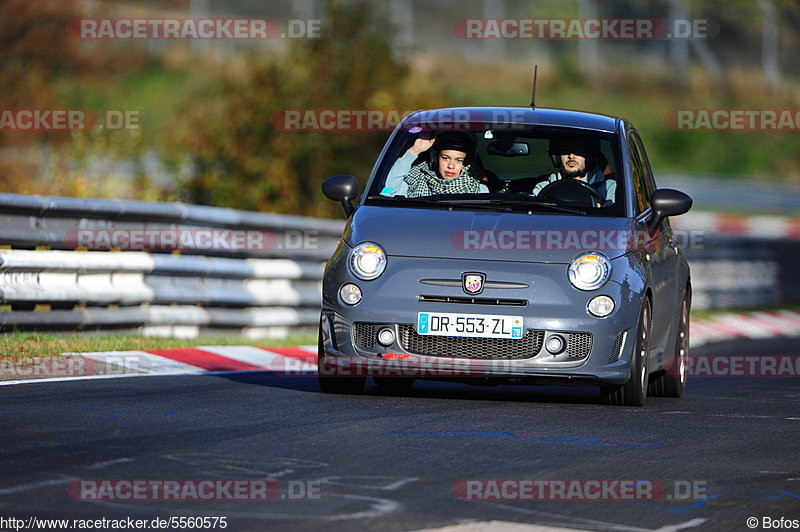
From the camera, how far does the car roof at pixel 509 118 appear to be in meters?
10.5

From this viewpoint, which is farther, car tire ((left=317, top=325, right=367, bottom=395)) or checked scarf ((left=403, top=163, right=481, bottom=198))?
checked scarf ((left=403, top=163, right=481, bottom=198))

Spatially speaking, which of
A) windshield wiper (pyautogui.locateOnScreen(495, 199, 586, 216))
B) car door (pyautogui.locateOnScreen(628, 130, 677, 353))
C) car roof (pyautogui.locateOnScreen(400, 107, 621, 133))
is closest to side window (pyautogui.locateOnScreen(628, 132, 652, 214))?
car door (pyautogui.locateOnScreen(628, 130, 677, 353))

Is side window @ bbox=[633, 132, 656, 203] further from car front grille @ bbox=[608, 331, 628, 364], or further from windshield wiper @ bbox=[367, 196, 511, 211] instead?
car front grille @ bbox=[608, 331, 628, 364]

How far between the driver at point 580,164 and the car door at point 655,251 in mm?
232

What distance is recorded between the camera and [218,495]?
19.0 ft

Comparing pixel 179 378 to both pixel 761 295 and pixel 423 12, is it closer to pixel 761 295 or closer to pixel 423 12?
pixel 761 295

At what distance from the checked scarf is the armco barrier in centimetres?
322

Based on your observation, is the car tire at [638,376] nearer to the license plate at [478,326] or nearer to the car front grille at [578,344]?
the car front grille at [578,344]

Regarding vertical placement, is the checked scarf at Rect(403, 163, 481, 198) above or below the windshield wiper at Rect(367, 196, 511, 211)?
above

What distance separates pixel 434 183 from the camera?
32.8ft

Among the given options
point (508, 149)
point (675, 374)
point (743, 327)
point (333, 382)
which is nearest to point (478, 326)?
point (333, 382)

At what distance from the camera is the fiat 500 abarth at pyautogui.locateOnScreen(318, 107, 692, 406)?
29.7ft

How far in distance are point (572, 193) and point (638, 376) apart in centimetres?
122

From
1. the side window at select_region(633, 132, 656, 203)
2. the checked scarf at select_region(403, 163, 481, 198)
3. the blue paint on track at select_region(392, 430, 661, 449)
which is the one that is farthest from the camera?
the side window at select_region(633, 132, 656, 203)
